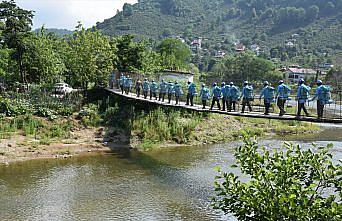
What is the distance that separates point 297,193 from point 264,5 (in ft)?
503

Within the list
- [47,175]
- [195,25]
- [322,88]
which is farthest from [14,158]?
[195,25]

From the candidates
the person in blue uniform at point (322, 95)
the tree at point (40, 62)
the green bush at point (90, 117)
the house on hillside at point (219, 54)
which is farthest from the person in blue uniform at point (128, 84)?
the house on hillside at point (219, 54)

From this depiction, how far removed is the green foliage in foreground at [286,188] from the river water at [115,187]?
4983mm

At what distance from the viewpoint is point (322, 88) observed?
43.2 feet

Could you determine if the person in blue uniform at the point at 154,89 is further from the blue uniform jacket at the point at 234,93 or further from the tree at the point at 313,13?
the tree at the point at 313,13

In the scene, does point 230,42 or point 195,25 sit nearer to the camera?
point 230,42

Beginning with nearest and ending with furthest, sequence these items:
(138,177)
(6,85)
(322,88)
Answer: (322,88) → (138,177) → (6,85)

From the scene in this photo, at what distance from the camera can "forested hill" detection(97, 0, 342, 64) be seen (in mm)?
118375

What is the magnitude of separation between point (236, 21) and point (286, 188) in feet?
500

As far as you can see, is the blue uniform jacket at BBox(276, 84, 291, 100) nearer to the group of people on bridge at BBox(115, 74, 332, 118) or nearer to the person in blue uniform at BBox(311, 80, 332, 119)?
the group of people on bridge at BBox(115, 74, 332, 118)

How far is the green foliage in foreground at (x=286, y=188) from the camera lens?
802cm

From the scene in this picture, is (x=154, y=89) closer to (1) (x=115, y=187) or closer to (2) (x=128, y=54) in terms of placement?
(1) (x=115, y=187)

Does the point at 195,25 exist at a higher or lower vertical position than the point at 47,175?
higher

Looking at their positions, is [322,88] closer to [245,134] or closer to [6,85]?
[245,134]
